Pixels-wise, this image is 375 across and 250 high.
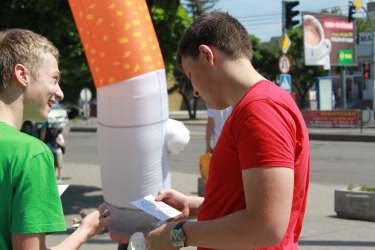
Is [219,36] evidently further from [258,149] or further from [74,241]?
[74,241]

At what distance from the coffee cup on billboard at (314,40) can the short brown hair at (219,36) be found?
3796 centimetres

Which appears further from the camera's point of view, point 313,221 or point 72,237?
point 313,221

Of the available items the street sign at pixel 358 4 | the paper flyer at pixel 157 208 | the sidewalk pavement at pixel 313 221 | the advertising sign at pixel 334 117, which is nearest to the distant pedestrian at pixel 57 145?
the sidewalk pavement at pixel 313 221

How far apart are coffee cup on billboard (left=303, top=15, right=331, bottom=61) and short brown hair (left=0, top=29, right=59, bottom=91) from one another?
38161mm

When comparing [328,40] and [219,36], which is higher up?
[219,36]

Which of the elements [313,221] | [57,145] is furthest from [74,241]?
[57,145]

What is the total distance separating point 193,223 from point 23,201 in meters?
0.61

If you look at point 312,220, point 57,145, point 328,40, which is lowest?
point 312,220

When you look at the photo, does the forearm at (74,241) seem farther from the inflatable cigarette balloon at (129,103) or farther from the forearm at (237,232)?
the inflatable cigarette balloon at (129,103)

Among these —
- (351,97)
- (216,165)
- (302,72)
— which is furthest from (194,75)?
(351,97)

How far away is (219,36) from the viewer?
2.17m

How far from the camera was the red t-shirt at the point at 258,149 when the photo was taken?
1961 mm

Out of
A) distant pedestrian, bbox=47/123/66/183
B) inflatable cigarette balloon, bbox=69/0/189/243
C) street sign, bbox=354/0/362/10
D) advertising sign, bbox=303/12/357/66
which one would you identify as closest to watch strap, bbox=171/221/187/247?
inflatable cigarette balloon, bbox=69/0/189/243

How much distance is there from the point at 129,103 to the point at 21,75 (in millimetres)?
3179
